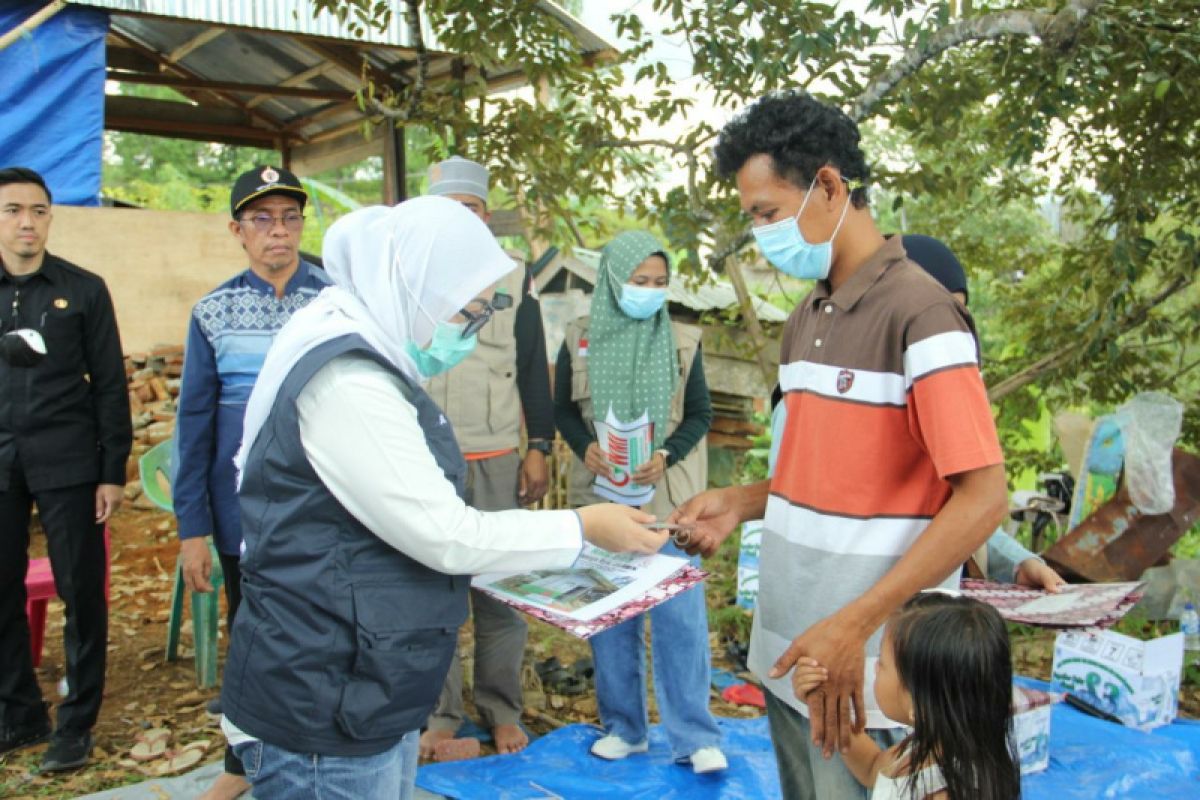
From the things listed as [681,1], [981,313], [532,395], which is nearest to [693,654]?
[532,395]

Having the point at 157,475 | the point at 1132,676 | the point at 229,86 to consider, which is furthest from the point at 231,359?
the point at 229,86

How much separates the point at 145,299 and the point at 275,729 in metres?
7.35

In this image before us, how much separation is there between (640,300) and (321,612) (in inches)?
93.4

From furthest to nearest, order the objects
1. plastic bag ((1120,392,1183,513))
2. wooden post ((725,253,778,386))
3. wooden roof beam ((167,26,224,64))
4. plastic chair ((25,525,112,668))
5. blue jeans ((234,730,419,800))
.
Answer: wooden roof beam ((167,26,224,64)), wooden post ((725,253,778,386)), plastic bag ((1120,392,1183,513)), plastic chair ((25,525,112,668)), blue jeans ((234,730,419,800))

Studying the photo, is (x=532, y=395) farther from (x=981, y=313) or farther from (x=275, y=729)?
(x=981, y=313)

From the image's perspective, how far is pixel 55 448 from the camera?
3.88m

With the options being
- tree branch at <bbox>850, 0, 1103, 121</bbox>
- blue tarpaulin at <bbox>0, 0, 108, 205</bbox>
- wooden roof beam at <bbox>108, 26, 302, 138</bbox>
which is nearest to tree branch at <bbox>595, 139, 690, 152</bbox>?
tree branch at <bbox>850, 0, 1103, 121</bbox>

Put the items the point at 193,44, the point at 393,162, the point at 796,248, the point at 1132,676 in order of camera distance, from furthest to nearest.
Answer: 1. the point at 193,44
2. the point at 393,162
3. the point at 1132,676
4. the point at 796,248

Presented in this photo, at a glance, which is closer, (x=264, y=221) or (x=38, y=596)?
(x=264, y=221)

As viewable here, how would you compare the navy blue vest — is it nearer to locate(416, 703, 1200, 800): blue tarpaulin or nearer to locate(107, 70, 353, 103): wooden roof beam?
locate(416, 703, 1200, 800): blue tarpaulin

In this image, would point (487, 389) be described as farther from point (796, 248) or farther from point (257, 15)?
point (257, 15)

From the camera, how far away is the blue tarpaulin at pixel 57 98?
6367mm

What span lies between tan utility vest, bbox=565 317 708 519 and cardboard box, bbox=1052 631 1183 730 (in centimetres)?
195

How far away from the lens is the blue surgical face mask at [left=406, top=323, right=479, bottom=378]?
6.59 ft
